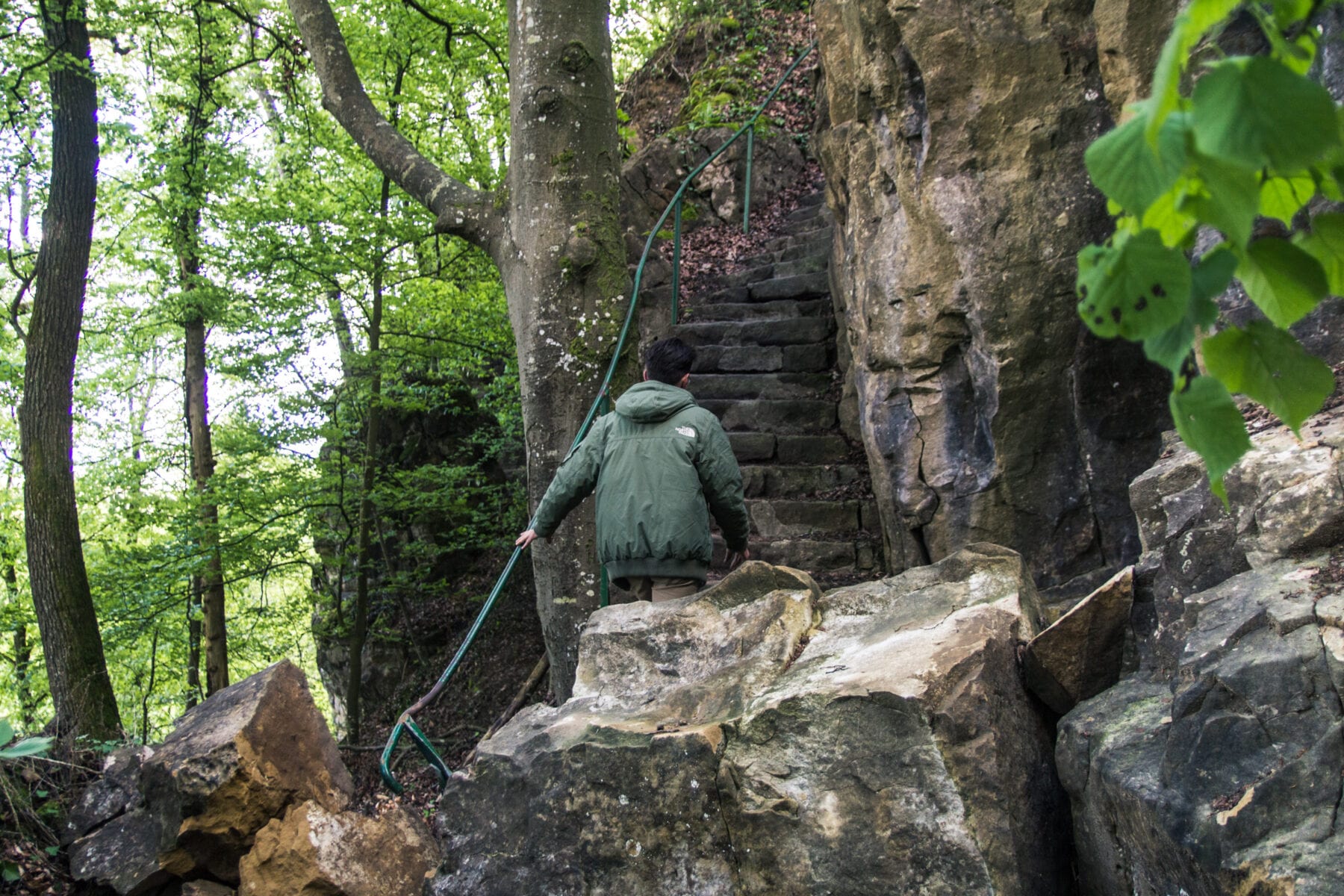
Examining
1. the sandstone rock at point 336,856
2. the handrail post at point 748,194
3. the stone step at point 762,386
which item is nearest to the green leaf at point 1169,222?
the sandstone rock at point 336,856

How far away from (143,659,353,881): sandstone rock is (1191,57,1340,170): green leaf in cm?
381

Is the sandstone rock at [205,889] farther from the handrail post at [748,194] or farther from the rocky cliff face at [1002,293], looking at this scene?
the handrail post at [748,194]

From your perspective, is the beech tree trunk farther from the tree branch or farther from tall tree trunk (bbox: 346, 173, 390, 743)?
tall tree trunk (bbox: 346, 173, 390, 743)

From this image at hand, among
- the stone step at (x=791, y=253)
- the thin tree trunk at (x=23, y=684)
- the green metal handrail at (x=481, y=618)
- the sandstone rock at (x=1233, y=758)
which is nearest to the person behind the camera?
the sandstone rock at (x=1233, y=758)

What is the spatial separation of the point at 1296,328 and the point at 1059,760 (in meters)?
1.75

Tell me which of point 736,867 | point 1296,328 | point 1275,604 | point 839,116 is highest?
point 839,116

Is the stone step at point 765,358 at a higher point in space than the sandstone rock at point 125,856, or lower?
higher

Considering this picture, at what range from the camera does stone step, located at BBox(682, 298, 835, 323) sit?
8.85 m

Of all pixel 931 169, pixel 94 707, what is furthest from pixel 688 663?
pixel 94 707

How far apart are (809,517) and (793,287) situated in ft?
10.2

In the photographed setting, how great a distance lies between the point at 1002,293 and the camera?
5070 mm

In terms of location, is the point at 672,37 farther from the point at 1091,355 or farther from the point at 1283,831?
the point at 1283,831

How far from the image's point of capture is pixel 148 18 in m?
7.76

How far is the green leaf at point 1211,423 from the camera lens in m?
1.04
